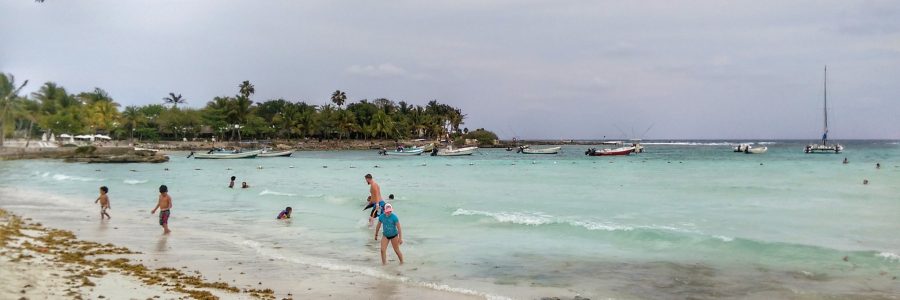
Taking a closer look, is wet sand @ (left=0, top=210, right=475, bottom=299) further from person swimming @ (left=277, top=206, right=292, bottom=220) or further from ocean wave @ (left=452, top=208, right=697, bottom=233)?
ocean wave @ (left=452, top=208, right=697, bottom=233)

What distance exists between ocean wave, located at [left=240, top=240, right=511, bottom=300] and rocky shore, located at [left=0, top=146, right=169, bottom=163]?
56.8 metres

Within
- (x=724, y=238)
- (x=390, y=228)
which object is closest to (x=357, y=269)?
(x=390, y=228)

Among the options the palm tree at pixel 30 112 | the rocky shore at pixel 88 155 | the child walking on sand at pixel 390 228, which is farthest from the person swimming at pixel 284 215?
the palm tree at pixel 30 112

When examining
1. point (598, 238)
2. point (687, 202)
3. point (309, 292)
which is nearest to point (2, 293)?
point (309, 292)

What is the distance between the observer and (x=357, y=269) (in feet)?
Result: 39.5

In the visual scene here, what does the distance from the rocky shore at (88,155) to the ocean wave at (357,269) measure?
56.8 m

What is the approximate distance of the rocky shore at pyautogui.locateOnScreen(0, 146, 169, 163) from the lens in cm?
6353

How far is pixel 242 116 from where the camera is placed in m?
115

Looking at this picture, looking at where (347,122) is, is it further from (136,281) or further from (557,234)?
(136,281)

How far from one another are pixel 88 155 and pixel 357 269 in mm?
64518

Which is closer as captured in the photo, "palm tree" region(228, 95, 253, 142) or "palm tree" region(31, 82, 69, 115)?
"palm tree" region(31, 82, 69, 115)

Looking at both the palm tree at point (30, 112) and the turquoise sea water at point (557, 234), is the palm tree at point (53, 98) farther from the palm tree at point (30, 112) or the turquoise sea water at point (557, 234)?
the turquoise sea water at point (557, 234)

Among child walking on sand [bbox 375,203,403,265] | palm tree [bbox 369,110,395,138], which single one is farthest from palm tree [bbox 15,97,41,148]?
child walking on sand [bbox 375,203,403,265]

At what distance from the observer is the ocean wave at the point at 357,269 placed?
10398 millimetres
